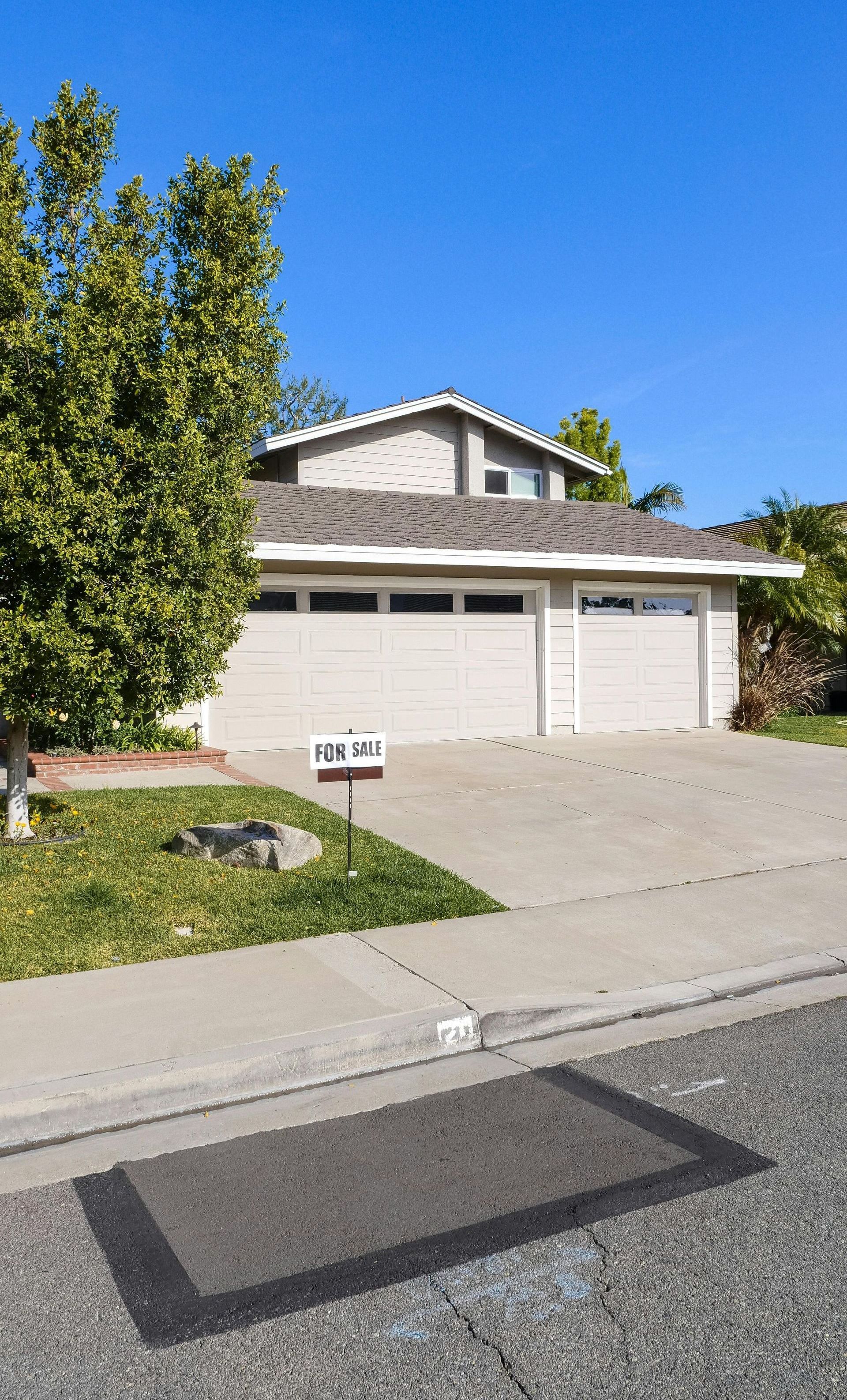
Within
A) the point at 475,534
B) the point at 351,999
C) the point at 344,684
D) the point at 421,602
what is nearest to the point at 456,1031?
the point at 351,999

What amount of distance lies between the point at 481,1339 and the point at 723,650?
16.5 m

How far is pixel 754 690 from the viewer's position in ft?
59.8

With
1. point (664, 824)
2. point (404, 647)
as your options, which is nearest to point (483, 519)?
point (404, 647)

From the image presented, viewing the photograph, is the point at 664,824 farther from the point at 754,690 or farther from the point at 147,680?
the point at 754,690

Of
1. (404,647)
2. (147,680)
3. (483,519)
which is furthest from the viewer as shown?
(483,519)

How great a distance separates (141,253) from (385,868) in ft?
17.0

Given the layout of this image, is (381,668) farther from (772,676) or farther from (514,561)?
(772,676)

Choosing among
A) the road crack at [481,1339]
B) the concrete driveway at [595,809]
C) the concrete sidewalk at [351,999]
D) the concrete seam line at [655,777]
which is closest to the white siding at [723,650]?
the concrete driveway at [595,809]

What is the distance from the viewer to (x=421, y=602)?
15633mm

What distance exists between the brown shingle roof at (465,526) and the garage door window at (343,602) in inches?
35.4

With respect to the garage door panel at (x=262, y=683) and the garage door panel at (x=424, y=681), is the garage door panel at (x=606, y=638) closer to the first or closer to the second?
the garage door panel at (x=424, y=681)

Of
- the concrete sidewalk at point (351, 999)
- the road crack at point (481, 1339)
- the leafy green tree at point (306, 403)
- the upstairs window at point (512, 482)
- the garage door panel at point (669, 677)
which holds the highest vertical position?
the leafy green tree at point (306, 403)

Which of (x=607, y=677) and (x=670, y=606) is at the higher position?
(x=670, y=606)

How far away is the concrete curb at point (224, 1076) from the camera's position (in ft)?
13.7
